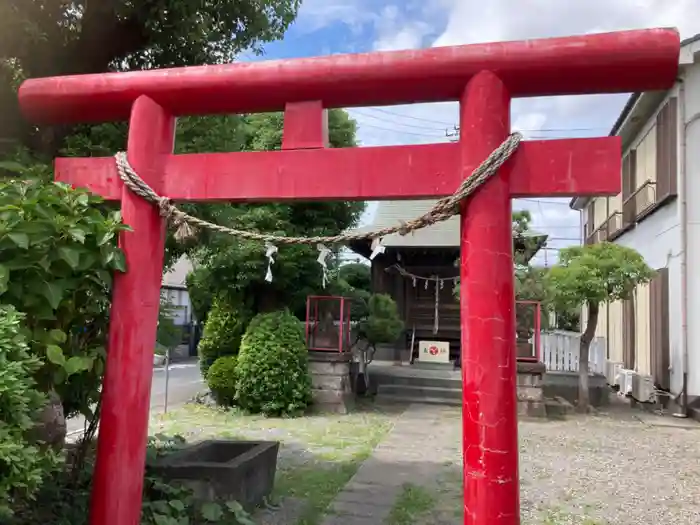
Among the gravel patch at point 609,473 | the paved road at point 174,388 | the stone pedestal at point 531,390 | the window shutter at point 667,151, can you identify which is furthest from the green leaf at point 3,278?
the window shutter at point 667,151

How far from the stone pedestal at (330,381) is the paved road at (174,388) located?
9.49 ft

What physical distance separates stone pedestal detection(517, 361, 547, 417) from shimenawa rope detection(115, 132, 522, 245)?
776cm

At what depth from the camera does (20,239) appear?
2.93 metres

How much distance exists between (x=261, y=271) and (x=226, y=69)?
7.21 m

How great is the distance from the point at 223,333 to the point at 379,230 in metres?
8.55

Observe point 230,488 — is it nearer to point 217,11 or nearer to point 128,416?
point 128,416

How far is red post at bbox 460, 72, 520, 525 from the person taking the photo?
3080mm

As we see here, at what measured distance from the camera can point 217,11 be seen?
537 cm

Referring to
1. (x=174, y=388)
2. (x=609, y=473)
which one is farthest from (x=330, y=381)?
(x=174, y=388)

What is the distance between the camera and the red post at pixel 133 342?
3.42 metres

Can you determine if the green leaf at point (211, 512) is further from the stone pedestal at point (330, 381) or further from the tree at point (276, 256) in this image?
the stone pedestal at point (330, 381)

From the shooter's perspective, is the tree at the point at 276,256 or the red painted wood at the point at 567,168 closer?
the red painted wood at the point at 567,168

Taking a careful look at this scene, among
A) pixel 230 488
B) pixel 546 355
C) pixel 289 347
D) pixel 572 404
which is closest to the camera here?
pixel 230 488

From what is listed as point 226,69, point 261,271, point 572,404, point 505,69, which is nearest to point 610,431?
point 572,404
